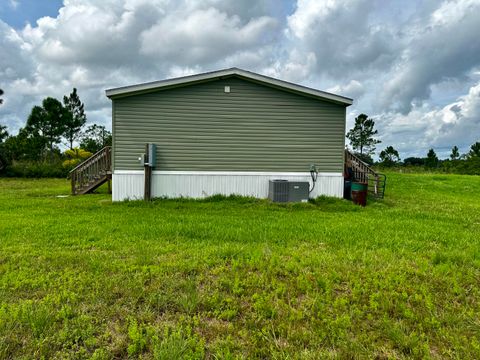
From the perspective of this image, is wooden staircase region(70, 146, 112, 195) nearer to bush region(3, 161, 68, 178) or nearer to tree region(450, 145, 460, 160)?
bush region(3, 161, 68, 178)

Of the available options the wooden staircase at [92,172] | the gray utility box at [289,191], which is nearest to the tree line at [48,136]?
the wooden staircase at [92,172]

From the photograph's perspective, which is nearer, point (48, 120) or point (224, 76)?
point (224, 76)

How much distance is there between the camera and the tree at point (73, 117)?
28903 mm

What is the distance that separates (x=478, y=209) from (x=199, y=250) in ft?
28.2

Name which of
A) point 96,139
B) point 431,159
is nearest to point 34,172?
point 96,139

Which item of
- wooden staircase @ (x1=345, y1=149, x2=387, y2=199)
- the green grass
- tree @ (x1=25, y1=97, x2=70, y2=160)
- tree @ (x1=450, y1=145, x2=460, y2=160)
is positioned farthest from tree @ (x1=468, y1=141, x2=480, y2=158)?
tree @ (x1=25, y1=97, x2=70, y2=160)

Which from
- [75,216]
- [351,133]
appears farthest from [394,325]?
[351,133]

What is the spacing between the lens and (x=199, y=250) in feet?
12.7

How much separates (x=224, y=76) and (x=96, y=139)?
28553mm

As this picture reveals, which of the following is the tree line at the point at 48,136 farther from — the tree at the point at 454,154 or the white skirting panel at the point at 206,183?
the tree at the point at 454,154

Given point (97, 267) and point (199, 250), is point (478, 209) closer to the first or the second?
point (199, 250)

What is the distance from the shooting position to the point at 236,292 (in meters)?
2.72

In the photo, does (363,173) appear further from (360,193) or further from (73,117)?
(73,117)

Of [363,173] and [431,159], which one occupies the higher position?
[431,159]
